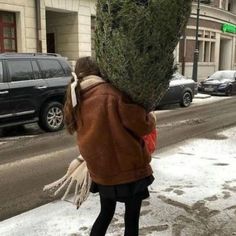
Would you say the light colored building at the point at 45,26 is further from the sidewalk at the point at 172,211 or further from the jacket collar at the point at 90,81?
the jacket collar at the point at 90,81

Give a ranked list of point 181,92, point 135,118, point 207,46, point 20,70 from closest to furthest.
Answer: point 135,118 < point 20,70 < point 181,92 < point 207,46

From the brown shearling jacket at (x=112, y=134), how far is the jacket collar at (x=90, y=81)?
1 cm

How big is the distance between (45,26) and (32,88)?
31.4 feet

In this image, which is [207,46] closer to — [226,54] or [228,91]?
[226,54]

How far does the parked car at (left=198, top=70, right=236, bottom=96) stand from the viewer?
65.2ft

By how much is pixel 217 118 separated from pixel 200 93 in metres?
8.59

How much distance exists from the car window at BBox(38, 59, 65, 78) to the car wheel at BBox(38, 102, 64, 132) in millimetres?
678

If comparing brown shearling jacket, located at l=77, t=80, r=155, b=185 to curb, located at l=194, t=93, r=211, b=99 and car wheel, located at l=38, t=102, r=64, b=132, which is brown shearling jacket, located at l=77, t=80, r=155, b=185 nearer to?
car wheel, located at l=38, t=102, r=64, b=132

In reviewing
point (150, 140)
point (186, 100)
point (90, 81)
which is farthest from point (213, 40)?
point (90, 81)

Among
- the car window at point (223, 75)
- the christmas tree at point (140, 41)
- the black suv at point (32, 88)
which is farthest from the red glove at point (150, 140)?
the car window at point (223, 75)

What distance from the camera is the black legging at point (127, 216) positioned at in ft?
9.29

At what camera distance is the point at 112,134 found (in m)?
2.60

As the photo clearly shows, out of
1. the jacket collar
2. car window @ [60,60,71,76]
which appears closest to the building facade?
car window @ [60,60,71,76]

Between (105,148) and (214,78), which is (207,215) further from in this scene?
(214,78)
